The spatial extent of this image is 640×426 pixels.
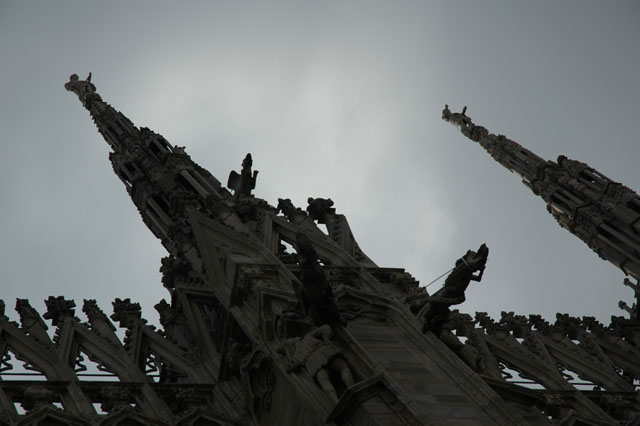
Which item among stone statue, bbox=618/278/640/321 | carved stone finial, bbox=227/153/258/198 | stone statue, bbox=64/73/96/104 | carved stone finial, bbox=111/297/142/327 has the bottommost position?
stone statue, bbox=618/278/640/321

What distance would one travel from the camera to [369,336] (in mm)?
15289

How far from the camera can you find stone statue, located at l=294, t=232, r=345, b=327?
14414 millimetres

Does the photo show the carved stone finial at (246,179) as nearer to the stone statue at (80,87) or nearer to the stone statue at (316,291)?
the stone statue at (316,291)

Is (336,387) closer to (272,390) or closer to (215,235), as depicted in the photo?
(272,390)

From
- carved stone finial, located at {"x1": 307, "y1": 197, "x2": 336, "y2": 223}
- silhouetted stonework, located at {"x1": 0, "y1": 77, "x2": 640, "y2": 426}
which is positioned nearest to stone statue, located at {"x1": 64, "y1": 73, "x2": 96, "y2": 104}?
silhouetted stonework, located at {"x1": 0, "y1": 77, "x2": 640, "y2": 426}

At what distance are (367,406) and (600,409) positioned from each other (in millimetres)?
7333

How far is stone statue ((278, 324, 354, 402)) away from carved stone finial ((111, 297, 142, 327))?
6.29 m

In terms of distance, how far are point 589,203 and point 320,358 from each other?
1803 cm

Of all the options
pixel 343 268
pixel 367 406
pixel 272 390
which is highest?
pixel 343 268

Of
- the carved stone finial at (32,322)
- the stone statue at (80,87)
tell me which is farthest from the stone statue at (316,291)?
the stone statue at (80,87)

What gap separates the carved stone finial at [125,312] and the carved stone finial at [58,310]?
87 cm

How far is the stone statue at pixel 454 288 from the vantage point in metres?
14.4

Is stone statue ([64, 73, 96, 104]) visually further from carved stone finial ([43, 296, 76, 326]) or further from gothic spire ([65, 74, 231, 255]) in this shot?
carved stone finial ([43, 296, 76, 326])

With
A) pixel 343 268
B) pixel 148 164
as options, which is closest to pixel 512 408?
pixel 343 268
